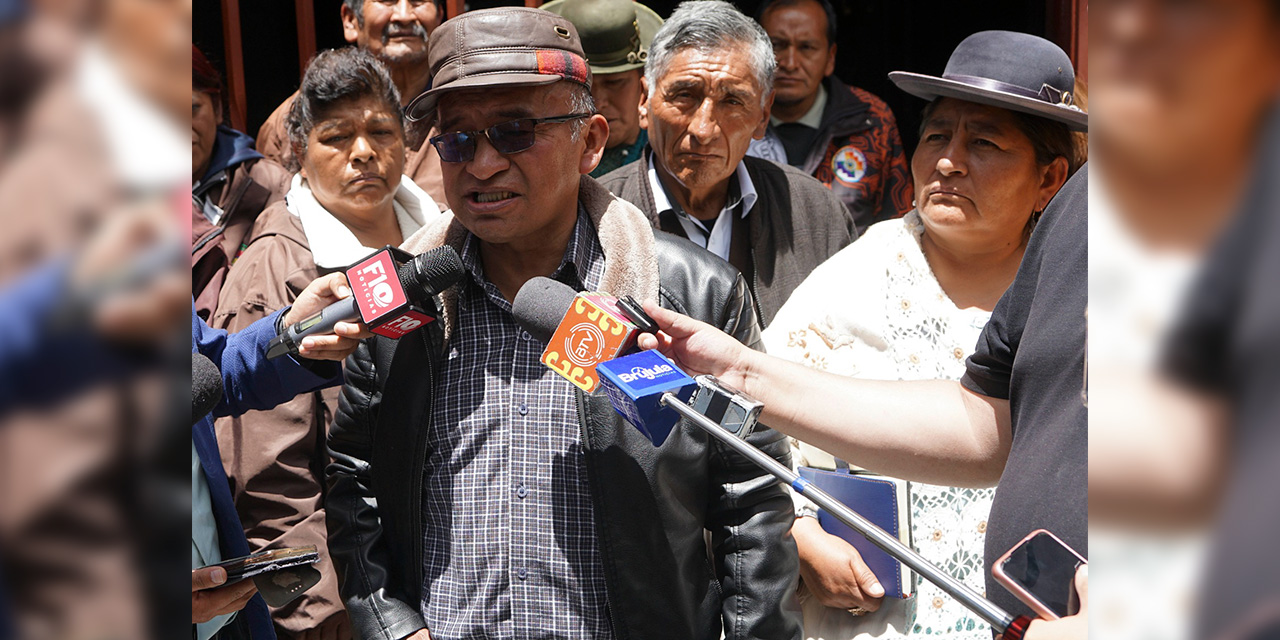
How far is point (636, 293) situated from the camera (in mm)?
2268

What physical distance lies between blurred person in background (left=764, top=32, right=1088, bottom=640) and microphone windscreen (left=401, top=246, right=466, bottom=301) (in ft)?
3.39

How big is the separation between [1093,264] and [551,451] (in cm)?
184

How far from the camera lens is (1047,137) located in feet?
9.32

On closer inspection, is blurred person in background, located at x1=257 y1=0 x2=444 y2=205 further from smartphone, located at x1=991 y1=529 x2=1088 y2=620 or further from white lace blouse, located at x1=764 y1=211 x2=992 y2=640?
smartphone, located at x1=991 y1=529 x2=1088 y2=620

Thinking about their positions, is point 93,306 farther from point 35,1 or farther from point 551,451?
point 551,451

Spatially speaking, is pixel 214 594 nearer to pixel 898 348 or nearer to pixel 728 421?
pixel 728 421

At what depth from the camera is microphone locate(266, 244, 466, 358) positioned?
1978 millimetres

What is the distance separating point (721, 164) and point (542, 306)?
1.86 meters

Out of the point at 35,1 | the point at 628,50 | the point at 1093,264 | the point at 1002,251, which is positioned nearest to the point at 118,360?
the point at 35,1

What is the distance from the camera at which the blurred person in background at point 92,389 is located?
0.37 m

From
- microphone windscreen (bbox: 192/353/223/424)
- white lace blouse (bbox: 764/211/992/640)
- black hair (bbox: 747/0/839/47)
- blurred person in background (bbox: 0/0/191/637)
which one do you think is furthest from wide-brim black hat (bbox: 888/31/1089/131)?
blurred person in background (bbox: 0/0/191/637)

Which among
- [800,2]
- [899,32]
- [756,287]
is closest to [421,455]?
[756,287]

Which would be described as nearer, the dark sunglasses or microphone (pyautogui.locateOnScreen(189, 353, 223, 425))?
microphone (pyautogui.locateOnScreen(189, 353, 223, 425))

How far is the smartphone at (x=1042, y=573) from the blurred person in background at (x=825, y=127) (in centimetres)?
358
